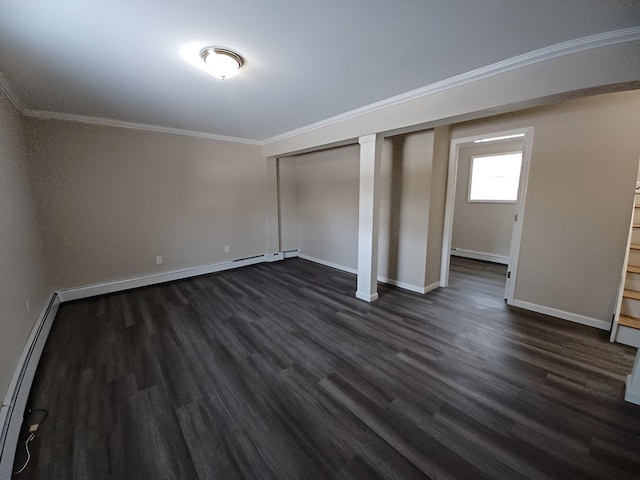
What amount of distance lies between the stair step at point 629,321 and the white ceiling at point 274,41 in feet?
7.92

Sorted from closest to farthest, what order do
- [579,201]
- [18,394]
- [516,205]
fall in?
[18,394] → [579,201] → [516,205]

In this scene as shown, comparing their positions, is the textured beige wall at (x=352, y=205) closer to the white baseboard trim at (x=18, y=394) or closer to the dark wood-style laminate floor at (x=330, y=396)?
the dark wood-style laminate floor at (x=330, y=396)

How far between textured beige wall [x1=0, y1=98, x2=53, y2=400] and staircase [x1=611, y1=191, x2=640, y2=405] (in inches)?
188

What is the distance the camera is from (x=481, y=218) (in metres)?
5.27

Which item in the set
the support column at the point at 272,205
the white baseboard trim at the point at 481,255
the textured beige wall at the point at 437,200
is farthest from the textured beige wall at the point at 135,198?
the white baseboard trim at the point at 481,255

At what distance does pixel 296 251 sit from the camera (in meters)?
5.74

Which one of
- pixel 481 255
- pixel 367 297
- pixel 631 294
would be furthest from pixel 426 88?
pixel 481 255

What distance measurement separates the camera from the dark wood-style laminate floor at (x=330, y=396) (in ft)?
4.32

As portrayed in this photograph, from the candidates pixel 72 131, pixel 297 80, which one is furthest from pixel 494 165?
pixel 72 131

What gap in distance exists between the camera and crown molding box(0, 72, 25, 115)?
2179 mm

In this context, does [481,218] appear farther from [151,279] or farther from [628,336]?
[151,279]

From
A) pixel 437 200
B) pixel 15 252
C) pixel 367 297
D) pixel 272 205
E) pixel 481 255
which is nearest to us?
pixel 15 252

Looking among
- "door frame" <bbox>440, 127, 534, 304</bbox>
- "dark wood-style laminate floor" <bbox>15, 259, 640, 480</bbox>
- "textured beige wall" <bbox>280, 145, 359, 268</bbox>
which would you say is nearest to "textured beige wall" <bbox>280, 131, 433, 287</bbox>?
"textured beige wall" <bbox>280, 145, 359, 268</bbox>

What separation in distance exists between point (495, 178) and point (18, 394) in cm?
688
